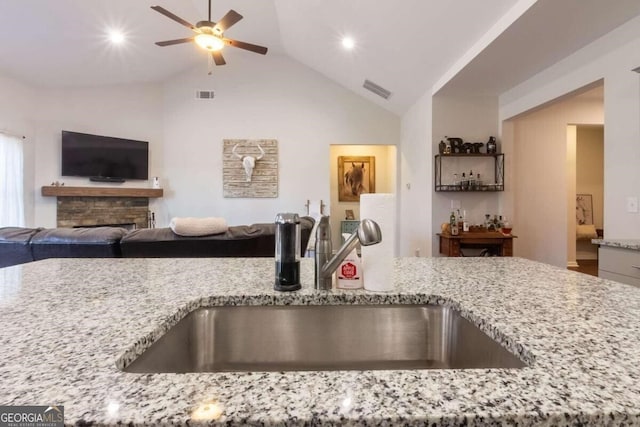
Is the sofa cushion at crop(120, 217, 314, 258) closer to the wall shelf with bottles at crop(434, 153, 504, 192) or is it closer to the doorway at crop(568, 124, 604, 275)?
the wall shelf with bottles at crop(434, 153, 504, 192)

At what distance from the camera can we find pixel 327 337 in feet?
2.82

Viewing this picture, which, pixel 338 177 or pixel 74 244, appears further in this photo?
pixel 338 177

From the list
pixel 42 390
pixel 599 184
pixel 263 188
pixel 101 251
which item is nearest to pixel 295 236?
pixel 42 390

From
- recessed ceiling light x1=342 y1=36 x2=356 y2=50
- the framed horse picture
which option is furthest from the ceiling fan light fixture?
the framed horse picture

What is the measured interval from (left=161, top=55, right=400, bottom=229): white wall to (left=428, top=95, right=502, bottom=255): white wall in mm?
1784

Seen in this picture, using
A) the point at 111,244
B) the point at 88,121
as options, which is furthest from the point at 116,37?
the point at 111,244

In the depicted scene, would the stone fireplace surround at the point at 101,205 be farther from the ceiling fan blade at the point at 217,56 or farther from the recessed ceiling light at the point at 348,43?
the recessed ceiling light at the point at 348,43

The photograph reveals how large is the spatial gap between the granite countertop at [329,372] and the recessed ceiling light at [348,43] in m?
3.88

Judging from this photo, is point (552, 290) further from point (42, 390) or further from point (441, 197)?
point (441, 197)

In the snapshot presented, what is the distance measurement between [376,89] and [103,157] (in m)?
4.55

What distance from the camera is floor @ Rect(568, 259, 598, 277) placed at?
485cm

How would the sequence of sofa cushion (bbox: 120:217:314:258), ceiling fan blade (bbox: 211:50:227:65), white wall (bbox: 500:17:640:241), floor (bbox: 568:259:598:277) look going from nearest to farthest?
1. white wall (bbox: 500:17:640:241)
2. sofa cushion (bbox: 120:217:314:258)
3. ceiling fan blade (bbox: 211:50:227:65)
4. floor (bbox: 568:259:598:277)

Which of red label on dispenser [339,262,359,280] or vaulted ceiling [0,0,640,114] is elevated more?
vaulted ceiling [0,0,640,114]

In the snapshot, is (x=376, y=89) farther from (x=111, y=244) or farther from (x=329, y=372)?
(x=329, y=372)
